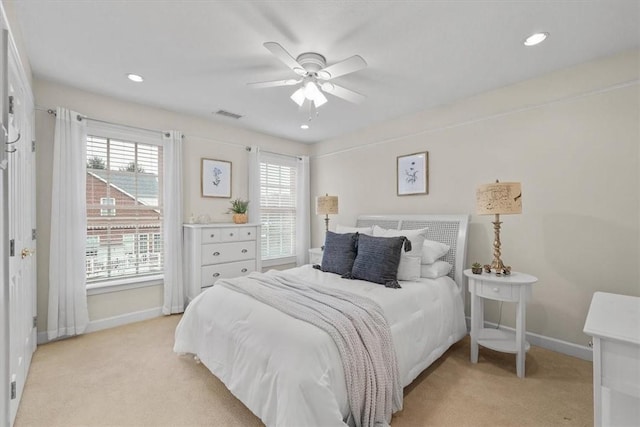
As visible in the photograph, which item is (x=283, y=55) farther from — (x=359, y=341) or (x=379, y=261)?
(x=359, y=341)

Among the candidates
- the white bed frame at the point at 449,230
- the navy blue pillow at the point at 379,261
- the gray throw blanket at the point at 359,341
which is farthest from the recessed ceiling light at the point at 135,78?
the white bed frame at the point at 449,230

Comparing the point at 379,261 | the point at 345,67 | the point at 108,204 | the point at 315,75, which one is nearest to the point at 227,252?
the point at 108,204

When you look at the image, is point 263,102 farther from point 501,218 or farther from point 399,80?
point 501,218

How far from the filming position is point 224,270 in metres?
3.83

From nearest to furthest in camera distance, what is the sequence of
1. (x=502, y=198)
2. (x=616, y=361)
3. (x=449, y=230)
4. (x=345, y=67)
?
(x=616, y=361), (x=345, y=67), (x=502, y=198), (x=449, y=230)

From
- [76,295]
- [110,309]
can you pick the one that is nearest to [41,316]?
[76,295]

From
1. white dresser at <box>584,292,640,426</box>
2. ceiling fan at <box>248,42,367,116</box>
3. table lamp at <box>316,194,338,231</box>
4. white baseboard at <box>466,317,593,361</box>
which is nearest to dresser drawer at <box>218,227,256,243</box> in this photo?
table lamp at <box>316,194,338,231</box>

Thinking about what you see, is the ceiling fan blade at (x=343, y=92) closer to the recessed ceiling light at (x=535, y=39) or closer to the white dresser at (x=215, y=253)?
the recessed ceiling light at (x=535, y=39)

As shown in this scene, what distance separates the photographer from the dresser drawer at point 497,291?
2.33 meters

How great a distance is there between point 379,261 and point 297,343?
1264 millimetres

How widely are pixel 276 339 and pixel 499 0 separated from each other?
8.21 ft

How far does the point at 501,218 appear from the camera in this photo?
3045mm

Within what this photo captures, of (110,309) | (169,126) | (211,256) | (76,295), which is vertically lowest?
(110,309)

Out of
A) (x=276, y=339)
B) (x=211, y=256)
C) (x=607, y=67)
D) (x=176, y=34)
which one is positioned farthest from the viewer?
(x=211, y=256)
